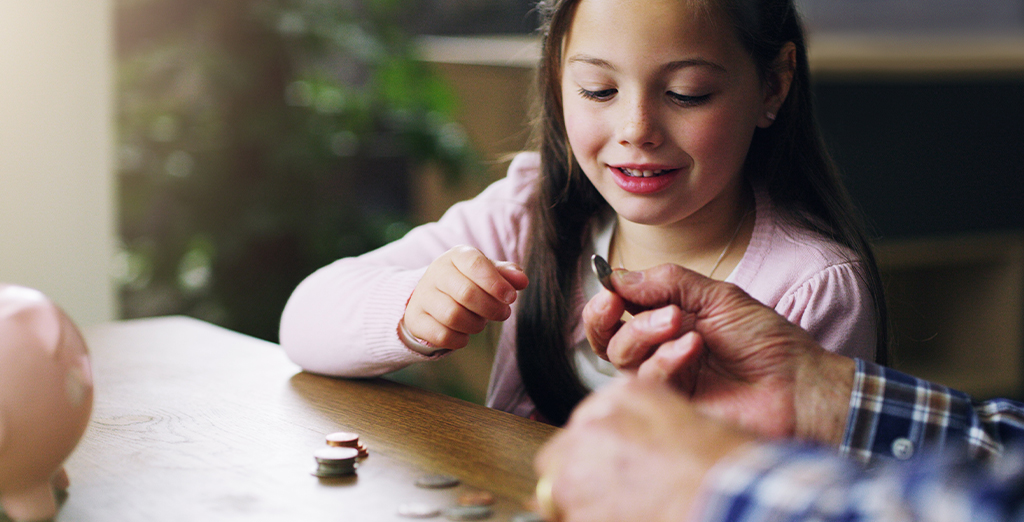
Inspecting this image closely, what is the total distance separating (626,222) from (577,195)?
0.27 feet

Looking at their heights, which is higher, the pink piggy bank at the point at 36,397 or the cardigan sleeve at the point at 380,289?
the pink piggy bank at the point at 36,397

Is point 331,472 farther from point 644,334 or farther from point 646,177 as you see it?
point 646,177

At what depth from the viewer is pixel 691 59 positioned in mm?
882

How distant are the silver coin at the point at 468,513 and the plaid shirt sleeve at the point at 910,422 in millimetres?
271

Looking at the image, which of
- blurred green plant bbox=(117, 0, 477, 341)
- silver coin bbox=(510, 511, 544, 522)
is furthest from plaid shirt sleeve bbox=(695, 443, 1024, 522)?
blurred green plant bbox=(117, 0, 477, 341)

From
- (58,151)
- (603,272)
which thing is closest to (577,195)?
(603,272)

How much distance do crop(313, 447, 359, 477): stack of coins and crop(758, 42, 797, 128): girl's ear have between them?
620 mm

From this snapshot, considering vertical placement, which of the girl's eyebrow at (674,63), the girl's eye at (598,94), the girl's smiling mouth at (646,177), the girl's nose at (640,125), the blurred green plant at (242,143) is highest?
the girl's eyebrow at (674,63)

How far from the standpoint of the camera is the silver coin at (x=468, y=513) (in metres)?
0.53

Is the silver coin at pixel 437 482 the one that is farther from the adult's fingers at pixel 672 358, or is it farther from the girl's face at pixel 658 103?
the girl's face at pixel 658 103

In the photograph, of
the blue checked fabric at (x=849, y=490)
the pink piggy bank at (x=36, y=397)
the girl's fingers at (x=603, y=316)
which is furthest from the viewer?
the girl's fingers at (x=603, y=316)

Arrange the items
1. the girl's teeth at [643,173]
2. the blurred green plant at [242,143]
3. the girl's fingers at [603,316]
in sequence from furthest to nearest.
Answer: the blurred green plant at [242,143], the girl's teeth at [643,173], the girl's fingers at [603,316]

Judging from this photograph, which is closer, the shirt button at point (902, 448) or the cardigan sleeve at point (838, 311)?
the shirt button at point (902, 448)

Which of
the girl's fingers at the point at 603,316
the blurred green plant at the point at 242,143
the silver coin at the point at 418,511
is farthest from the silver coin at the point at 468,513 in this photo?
the blurred green plant at the point at 242,143
